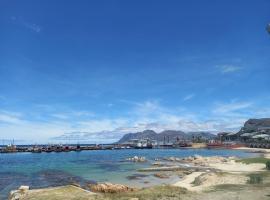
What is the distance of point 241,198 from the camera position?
29.9 m

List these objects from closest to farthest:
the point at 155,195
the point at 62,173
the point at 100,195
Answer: the point at 155,195 < the point at 100,195 < the point at 62,173

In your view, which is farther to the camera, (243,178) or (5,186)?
(5,186)

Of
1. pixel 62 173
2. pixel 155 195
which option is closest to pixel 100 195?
pixel 155 195

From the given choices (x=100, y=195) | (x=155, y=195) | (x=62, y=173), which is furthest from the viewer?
(x=62, y=173)

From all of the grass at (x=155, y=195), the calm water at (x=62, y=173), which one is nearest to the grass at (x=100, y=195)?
the grass at (x=155, y=195)

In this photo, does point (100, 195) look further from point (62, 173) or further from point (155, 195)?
point (62, 173)

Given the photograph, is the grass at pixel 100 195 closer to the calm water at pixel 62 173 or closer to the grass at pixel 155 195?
the grass at pixel 155 195

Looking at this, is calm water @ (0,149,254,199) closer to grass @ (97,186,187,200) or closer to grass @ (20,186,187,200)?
grass @ (20,186,187,200)

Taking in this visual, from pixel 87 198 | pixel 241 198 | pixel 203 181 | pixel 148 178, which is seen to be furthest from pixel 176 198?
pixel 148 178

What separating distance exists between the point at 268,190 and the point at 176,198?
339 inches

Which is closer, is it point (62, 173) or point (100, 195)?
point (100, 195)

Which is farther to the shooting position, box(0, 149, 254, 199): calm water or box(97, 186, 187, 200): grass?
box(0, 149, 254, 199): calm water

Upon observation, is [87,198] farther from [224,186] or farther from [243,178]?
[243,178]

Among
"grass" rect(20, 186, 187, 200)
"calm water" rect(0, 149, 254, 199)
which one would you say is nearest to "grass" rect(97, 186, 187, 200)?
"grass" rect(20, 186, 187, 200)
